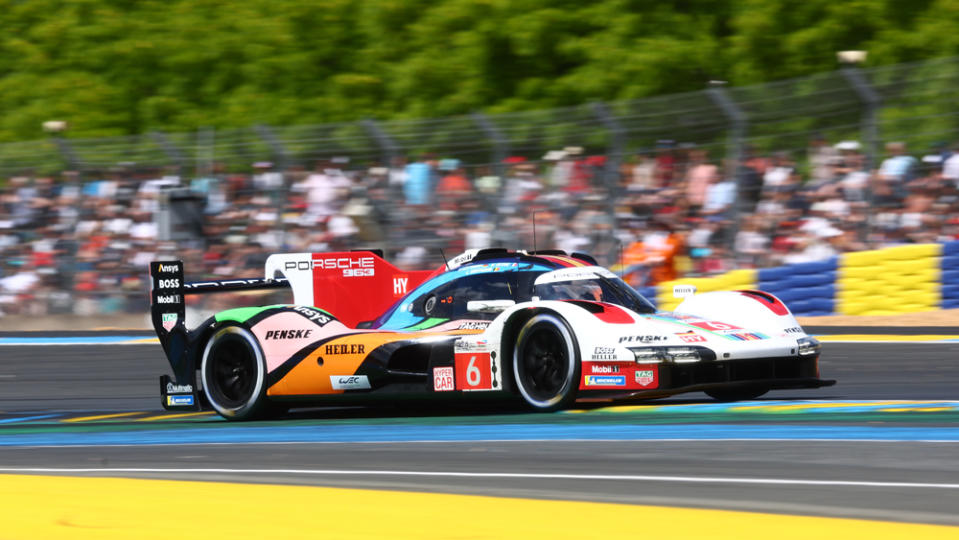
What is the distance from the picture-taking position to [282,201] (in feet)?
58.2

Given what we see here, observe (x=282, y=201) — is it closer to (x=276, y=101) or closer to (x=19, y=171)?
(x=19, y=171)

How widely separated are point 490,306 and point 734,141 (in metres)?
7.36

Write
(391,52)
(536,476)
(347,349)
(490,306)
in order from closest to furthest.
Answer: (536,476) → (490,306) → (347,349) → (391,52)

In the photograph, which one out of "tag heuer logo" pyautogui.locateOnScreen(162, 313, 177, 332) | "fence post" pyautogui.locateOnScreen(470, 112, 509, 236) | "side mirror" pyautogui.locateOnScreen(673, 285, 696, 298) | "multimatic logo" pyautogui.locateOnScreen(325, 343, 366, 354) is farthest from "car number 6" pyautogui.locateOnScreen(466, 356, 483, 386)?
"fence post" pyautogui.locateOnScreen(470, 112, 509, 236)

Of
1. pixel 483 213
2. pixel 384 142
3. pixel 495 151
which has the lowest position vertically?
pixel 483 213

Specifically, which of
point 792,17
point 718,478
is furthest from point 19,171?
point 718,478

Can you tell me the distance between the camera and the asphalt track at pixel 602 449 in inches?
210

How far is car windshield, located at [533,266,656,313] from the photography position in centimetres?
871

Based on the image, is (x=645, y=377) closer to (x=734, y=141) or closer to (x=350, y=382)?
(x=350, y=382)

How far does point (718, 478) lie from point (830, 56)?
14728 mm

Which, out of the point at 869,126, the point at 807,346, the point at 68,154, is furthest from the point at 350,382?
the point at 68,154

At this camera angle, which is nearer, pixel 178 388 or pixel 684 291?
pixel 684 291

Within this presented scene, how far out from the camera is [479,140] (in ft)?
54.5

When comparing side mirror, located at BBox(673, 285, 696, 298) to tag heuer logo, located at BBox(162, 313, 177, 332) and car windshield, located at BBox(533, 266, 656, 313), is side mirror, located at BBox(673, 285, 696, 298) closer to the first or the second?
car windshield, located at BBox(533, 266, 656, 313)
